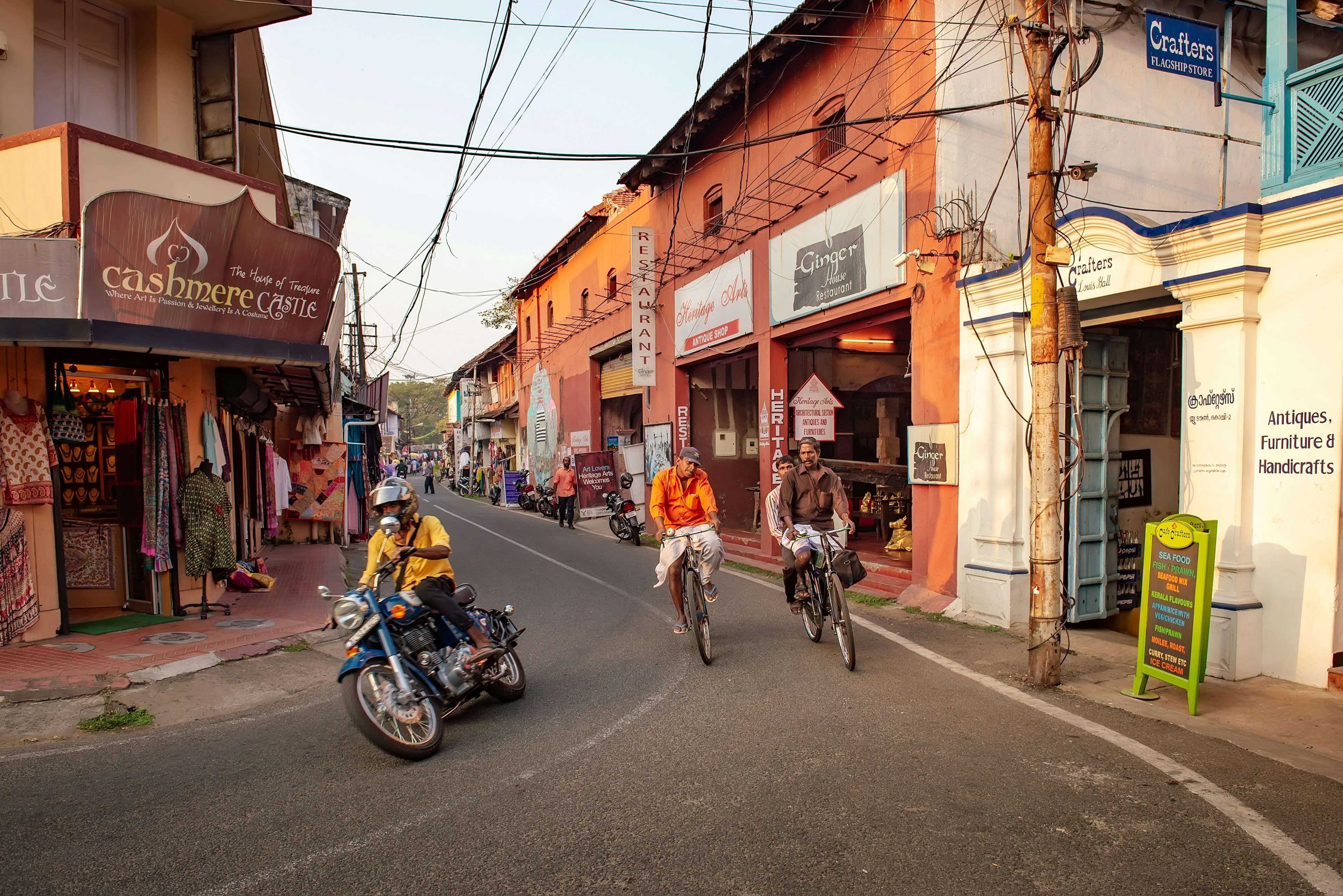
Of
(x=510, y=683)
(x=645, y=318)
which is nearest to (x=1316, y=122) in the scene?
(x=510, y=683)

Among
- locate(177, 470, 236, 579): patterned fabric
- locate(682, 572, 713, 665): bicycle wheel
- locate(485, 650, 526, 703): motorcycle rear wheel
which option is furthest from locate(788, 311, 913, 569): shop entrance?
locate(177, 470, 236, 579): patterned fabric

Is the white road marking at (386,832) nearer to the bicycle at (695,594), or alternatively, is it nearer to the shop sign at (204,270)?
the bicycle at (695,594)

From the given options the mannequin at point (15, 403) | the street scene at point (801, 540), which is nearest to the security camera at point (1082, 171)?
the street scene at point (801, 540)

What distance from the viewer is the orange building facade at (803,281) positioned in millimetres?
10570

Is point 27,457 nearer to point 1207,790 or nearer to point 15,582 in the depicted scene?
point 15,582

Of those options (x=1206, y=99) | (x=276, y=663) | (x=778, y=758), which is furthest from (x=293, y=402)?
(x=1206, y=99)

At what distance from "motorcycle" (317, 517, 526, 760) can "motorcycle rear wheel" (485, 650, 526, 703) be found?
14 cm

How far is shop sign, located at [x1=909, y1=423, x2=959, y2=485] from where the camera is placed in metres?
9.85

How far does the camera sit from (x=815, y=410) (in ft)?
42.1

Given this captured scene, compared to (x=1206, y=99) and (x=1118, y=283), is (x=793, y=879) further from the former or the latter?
(x=1206, y=99)

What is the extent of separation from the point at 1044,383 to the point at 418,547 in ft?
15.7

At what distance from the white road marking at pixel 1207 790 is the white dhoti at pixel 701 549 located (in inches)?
83.4

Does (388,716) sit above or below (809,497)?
below

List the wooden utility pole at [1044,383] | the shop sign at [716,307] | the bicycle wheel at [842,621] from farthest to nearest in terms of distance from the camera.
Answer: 1. the shop sign at [716,307]
2. the bicycle wheel at [842,621]
3. the wooden utility pole at [1044,383]
